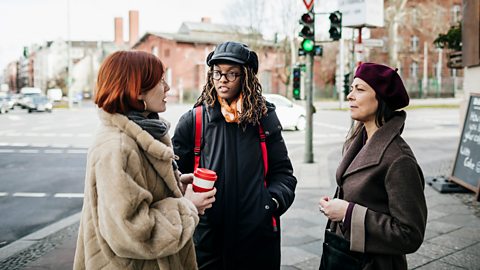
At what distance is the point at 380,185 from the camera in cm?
227

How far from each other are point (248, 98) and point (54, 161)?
36.2 ft

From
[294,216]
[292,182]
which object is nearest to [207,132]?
[292,182]

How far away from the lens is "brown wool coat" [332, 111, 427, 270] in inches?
85.3

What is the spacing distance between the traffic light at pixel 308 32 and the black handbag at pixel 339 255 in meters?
8.96

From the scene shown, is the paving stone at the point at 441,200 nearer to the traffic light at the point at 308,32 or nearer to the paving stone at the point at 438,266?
the paving stone at the point at 438,266

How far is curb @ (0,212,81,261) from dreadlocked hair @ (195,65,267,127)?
143 inches

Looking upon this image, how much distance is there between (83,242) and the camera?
2162mm

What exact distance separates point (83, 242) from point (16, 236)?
15.1ft

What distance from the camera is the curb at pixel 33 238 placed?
17.6 feet

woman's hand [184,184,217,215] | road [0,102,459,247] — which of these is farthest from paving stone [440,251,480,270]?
road [0,102,459,247]

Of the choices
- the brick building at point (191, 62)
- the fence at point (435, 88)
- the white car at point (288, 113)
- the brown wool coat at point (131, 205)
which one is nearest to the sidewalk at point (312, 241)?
the brown wool coat at point (131, 205)

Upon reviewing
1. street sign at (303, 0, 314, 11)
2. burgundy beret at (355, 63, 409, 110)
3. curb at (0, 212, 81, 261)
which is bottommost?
curb at (0, 212, 81, 261)

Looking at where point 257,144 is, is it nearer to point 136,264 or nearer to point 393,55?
point 136,264

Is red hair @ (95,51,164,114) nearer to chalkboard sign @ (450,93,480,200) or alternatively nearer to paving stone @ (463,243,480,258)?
paving stone @ (463,243,480,258)
